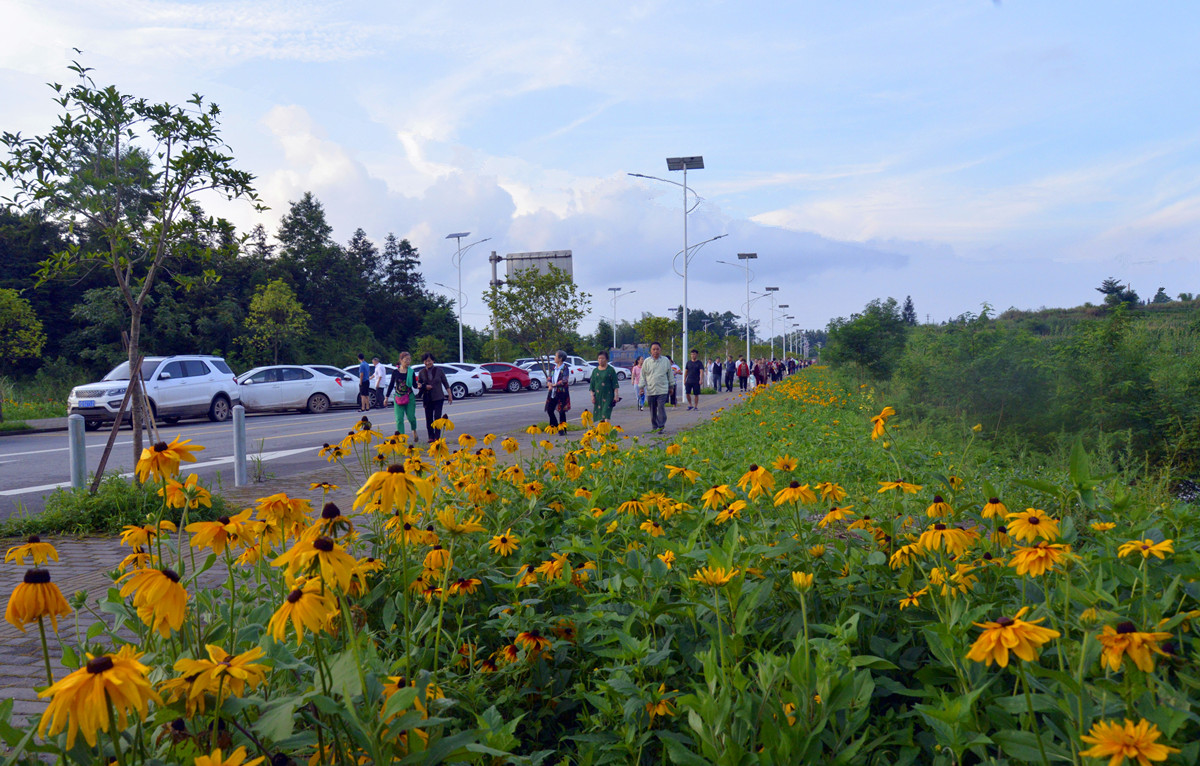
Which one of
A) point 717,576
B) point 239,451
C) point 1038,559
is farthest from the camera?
point 239,451

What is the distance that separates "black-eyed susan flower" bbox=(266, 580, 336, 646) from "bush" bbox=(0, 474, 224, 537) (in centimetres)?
559

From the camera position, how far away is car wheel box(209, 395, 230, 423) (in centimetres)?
2027

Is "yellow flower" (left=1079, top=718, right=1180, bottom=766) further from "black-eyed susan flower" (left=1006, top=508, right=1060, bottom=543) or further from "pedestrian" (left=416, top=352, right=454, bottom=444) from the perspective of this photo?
"pedestrian" (left=416, top=352, right=454, bottom=444)

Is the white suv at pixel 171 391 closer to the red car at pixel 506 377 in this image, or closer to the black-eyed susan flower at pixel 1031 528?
the red car at pixel 506 377

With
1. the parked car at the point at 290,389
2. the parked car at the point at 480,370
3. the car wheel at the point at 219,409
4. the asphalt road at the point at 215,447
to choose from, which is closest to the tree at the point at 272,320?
the parked car at the point at 480,370

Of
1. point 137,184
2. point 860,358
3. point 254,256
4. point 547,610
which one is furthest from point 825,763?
point 254,256

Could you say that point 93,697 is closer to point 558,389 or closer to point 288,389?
point 558,389

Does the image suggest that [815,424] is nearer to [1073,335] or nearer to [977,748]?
[1073,335]

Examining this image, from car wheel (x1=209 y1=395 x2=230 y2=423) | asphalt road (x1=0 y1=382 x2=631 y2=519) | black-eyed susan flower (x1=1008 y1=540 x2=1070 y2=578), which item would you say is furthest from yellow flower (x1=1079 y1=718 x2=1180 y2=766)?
car wheel (x1=209 y1=395 x2=230 y2=423)

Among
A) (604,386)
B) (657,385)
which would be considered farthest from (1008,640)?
(657,385)

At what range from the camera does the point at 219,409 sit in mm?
20531

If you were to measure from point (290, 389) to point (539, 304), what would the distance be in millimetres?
15594

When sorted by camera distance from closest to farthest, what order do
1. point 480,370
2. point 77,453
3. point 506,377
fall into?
1. point 77,453
2. point 480,370
3. point 506,377

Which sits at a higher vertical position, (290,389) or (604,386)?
(604,386)
